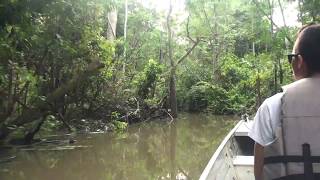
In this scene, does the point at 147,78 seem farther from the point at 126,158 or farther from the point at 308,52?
the point at 308,52

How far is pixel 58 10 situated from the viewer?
9367mm

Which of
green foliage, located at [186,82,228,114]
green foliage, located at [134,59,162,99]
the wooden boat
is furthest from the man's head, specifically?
green foliage, located at [186,82,228,114]

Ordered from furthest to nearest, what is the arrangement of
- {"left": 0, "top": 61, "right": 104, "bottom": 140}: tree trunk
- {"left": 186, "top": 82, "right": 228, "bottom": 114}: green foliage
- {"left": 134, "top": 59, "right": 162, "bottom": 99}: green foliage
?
{"left": 186, "top": 82, "right": 228, "bottom": 114}: green foliage, {"left": 134, "top": 59, "right": 162, "bottom": 99}: green foliage, {"left": 0, "top": 61, "right": 104, "bottom": 140}: tree trunk

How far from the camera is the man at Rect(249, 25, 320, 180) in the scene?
1.89 m

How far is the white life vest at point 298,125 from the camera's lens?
1.88 meters

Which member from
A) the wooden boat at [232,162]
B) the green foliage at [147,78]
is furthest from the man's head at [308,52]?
the green foliage at [147,78]

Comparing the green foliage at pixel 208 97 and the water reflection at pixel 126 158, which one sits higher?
the green foliage at pixel 208 97

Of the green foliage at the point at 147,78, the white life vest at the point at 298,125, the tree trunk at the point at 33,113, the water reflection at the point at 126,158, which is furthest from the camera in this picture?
the green foliage at the point at 147,78

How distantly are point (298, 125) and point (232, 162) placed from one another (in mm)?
3713

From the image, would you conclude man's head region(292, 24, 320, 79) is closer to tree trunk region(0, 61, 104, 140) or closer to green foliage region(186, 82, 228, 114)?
tree trunk region(0, 61, 104, 140)

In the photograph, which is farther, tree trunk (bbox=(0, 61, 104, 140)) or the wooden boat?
tree trunk (bbox=(0, 61, 104, 140))

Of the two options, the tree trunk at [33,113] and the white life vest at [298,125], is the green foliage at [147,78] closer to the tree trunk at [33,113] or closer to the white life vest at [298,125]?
the tree trunk at [33,113]

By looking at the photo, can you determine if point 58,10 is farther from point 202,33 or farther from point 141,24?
point 202,33

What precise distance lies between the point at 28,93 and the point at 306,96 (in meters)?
9.77
